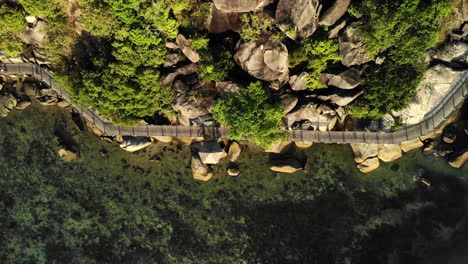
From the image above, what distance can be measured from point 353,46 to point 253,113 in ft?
29.9

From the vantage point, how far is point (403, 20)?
69.4 feet

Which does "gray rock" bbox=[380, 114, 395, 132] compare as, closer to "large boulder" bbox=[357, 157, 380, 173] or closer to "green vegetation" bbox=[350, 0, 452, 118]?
"green vegetation" bbox=[350, 0, 452, 118]

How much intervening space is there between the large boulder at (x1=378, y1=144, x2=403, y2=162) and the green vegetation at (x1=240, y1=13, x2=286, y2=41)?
1435cm

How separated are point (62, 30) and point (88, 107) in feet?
21.7

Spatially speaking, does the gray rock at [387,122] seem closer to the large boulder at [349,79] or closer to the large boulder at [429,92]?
the large boulder at [429,92]

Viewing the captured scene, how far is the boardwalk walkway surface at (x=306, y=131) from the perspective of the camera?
26047mm

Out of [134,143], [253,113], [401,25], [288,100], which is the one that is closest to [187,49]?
[253,113]

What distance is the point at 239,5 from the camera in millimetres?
22328

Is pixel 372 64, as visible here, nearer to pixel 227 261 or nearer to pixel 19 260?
pixel 227 261

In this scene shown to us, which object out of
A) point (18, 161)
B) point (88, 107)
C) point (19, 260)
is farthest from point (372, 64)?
point (19, 260)

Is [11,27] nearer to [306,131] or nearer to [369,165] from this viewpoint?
[306,131]

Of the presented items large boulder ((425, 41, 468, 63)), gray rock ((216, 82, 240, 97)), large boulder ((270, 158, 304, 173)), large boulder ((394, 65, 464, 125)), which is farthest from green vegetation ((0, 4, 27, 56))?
large boulder ((425, 41, 468, 63))

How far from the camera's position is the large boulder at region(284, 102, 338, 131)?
1038 inches

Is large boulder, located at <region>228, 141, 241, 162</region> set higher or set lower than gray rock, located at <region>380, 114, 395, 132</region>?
lower
